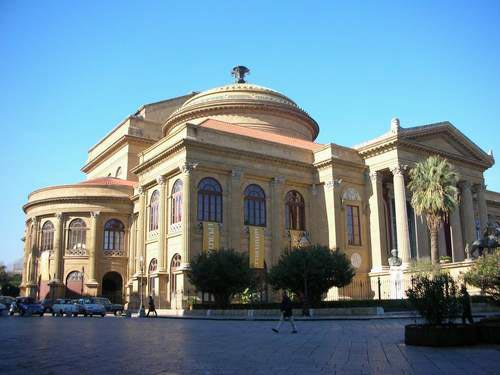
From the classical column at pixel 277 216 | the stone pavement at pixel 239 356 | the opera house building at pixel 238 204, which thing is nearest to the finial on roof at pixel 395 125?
the opera house building at pixel 238 204

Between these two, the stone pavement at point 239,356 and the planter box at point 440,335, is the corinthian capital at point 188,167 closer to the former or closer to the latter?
the stone pavement at point 239,356

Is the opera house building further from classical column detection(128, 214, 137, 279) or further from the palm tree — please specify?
the palm tree

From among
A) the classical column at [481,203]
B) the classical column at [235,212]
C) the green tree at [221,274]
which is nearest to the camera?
the green tree at [221,274]

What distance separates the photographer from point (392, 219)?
42.8 metres

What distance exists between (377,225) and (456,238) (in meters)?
7.46

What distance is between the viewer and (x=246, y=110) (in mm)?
46938

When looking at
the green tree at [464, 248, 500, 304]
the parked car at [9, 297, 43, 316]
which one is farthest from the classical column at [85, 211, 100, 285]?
the green tree at [464, 248, 500, 304]

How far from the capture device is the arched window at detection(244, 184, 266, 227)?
3820 cm

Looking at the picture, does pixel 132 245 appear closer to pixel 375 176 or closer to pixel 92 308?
pixel 92 308

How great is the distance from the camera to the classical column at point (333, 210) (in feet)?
129

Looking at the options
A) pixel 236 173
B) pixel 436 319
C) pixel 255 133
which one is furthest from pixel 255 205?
pixel 436 319

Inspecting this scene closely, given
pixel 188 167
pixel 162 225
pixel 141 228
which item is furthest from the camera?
pixel 141 228

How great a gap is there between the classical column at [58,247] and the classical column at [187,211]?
1463 cm

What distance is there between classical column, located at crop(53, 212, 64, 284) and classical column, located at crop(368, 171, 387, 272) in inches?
973
